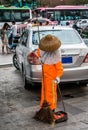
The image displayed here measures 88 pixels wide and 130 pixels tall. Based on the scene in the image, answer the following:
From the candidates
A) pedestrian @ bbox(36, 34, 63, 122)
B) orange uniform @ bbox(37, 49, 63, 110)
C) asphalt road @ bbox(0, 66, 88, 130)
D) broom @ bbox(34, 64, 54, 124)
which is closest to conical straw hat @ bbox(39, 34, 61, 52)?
pedestrian @ bbox(36, 34, 63, 122)

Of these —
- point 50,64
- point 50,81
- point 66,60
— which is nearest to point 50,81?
point 50,81

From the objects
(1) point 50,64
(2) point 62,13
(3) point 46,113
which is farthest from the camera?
(2) point 62,13

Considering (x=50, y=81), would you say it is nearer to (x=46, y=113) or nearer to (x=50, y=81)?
(x=50, y=81)

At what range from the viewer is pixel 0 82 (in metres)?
10.4

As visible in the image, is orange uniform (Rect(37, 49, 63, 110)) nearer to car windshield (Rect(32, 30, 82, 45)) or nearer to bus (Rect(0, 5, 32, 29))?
car windshield (Rect(32, 30, 82, 45))

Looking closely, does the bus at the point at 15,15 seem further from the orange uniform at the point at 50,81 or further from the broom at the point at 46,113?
the broom at the point at 46,113

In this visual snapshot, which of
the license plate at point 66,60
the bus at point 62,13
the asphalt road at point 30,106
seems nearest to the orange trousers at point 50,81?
the asphalt road at point 30,106

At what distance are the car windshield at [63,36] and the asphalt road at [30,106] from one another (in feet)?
4.06

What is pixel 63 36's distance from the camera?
365 inches

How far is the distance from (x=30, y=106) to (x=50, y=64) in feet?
4.75

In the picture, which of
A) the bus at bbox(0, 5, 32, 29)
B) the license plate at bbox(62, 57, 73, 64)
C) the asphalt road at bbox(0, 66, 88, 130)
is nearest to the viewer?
→ the asphalt road at bbox(0, 66, 88, 130)

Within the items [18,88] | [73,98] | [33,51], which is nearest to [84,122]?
[73,98]

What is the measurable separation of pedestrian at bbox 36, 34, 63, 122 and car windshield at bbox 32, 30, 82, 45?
8.21 feet

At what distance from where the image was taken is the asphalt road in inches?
245
